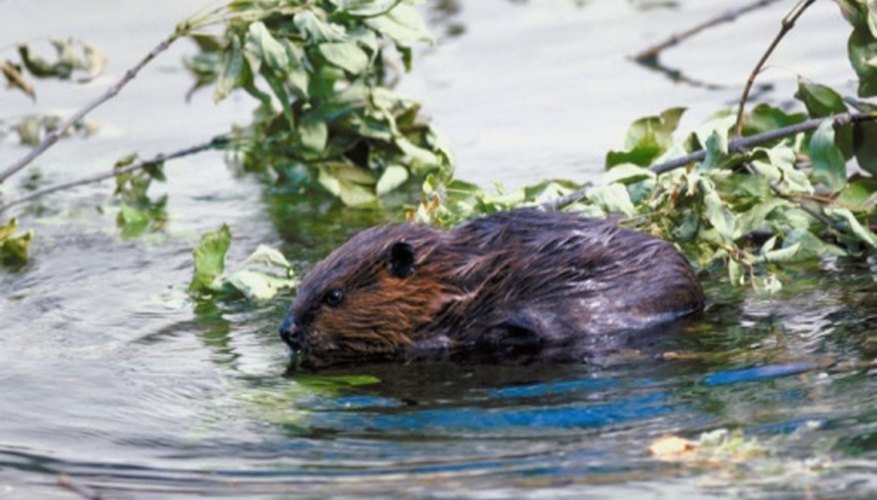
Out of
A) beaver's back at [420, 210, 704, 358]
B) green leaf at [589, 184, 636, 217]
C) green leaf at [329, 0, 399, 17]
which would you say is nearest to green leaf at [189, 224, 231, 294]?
green leaf at [329, 0, 399, 17]

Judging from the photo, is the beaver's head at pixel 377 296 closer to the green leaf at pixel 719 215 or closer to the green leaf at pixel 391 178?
the green leaf at pixel 719 215

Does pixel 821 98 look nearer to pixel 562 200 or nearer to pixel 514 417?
pixel 562 200

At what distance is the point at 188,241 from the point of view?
7.20 m

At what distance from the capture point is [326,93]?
6926 mm

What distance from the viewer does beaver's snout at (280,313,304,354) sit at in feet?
17.7

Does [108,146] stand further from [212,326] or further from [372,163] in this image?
[212,326]

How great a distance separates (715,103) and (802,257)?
113 inches

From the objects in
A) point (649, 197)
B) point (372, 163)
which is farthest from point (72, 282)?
point (649, 197)

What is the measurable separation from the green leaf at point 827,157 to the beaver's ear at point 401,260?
4.01 feet

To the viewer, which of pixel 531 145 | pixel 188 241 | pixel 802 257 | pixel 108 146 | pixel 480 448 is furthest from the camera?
pixel 108 146

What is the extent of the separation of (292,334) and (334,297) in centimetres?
20

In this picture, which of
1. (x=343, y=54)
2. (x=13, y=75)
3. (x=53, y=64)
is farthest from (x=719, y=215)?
(x=53, y=64)

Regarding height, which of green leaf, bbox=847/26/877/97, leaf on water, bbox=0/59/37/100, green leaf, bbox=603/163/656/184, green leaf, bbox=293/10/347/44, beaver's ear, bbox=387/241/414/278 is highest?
green leaf, bbox=293/10/347/44

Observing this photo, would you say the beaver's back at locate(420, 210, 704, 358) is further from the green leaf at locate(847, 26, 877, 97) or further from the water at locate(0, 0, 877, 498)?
the green leaf at locate(847, 26, 877, 97)
